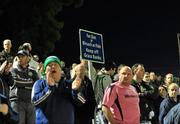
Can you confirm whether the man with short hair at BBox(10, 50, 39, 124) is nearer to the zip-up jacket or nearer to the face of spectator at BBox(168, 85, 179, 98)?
the zip-up jacket

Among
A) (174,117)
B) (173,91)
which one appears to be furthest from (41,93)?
(173,91)

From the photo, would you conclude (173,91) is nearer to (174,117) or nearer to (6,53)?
(6,53)

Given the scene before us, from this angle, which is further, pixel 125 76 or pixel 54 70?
pixel 125 76

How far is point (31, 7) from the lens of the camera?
2423 cm

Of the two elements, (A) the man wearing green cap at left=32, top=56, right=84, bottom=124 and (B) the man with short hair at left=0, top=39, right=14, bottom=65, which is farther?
(B) the man with short hair at left=0, top=39, right=14, bottom=65

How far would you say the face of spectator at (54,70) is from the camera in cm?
675

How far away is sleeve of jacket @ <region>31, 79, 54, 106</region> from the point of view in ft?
21.8

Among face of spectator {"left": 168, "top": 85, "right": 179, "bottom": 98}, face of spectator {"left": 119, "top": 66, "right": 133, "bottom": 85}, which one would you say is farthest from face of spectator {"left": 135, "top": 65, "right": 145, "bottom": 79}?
face of spectator {"left": 119, "top": 66, "right": 133, "bottom": 85}

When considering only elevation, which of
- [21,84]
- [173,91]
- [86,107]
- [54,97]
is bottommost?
[86,107]

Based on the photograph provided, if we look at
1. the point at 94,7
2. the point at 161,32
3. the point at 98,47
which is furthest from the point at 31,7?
the point at 98,47

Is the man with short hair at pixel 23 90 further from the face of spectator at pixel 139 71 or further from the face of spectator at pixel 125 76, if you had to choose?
the face of spectator at pixel 125 76

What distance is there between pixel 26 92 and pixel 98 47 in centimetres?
250

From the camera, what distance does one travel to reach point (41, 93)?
265 inches

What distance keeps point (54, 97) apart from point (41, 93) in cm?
17
